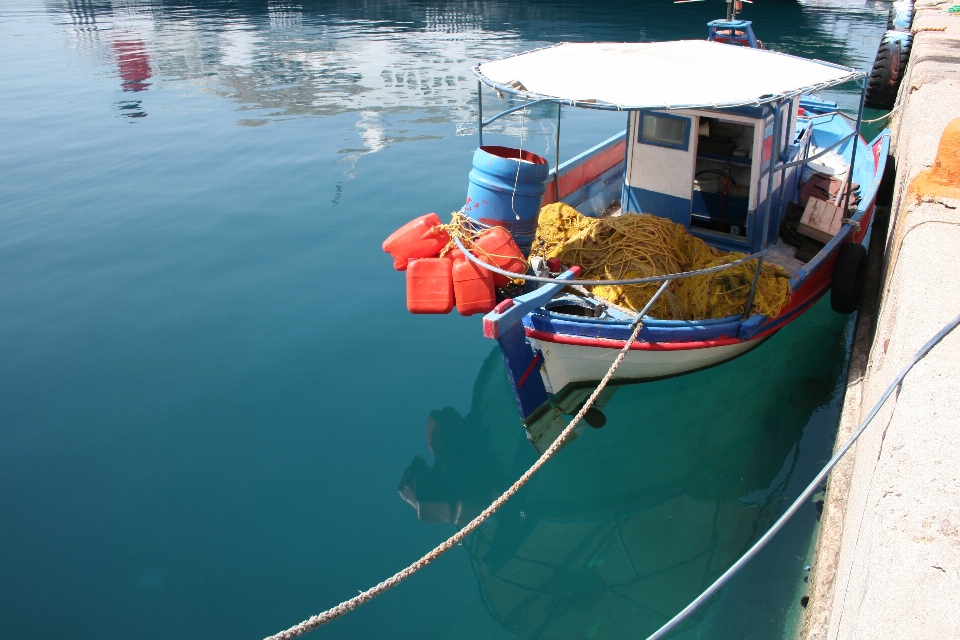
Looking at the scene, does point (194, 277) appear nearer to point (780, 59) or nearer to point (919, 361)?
point (780, 59)

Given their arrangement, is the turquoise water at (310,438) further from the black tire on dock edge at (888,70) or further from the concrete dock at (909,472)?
the black tire on dock edge at (888,70)

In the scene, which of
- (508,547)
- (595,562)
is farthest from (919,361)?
(508,547)

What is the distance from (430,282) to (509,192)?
1206mm

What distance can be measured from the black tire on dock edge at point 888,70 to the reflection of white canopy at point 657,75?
1330 centimetres

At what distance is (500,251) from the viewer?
651cm

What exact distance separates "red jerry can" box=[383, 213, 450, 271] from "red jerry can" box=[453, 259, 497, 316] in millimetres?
407

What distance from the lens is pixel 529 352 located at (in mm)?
6793

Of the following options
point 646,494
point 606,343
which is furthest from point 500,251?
point 646,494

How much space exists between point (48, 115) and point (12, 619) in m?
18.0

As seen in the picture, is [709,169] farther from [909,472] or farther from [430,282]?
[909,472]

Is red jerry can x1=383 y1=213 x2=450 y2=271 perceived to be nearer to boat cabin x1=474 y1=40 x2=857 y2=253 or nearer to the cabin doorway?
boat cabin x1=474 y1=40 x2=857 y2=253

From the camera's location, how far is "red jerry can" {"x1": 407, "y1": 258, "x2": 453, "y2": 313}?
21.2ft

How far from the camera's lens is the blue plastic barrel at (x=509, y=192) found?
6.66 metres

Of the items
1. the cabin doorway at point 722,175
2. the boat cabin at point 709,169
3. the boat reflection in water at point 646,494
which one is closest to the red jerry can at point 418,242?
the boat reflection in water at point 646,494
